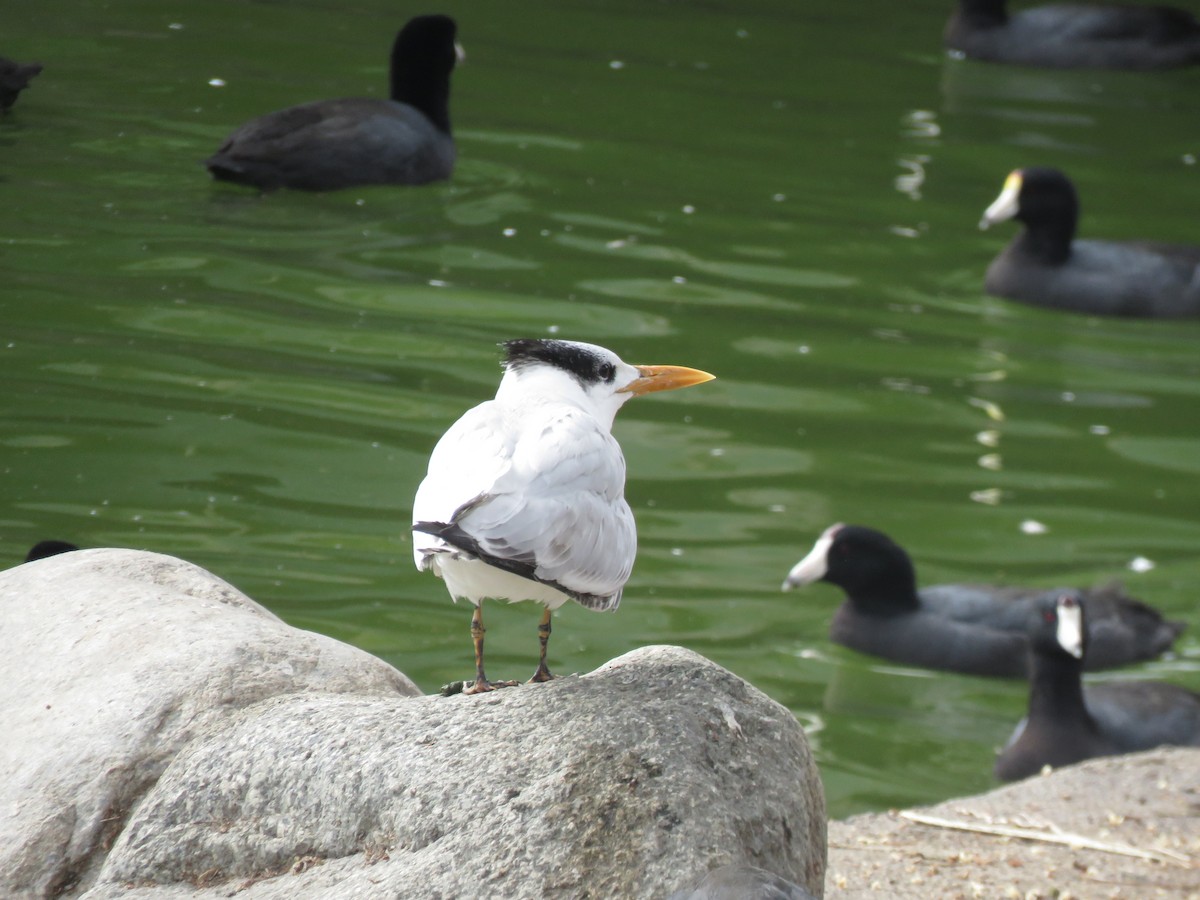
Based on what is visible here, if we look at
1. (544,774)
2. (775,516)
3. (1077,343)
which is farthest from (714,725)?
(1077,343)

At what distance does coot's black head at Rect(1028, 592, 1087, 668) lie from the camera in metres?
6.50

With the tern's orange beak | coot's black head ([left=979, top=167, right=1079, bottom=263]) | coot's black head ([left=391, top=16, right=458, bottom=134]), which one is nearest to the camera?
the tern's orange beak

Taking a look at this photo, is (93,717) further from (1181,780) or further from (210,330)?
(210,330)

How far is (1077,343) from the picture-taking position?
1062 cm

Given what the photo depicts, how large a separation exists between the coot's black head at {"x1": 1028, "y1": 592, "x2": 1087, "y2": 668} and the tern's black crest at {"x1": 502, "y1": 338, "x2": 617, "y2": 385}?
3.28 meters

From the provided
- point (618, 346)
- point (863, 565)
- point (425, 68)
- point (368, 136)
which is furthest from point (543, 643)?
point (425, 68)

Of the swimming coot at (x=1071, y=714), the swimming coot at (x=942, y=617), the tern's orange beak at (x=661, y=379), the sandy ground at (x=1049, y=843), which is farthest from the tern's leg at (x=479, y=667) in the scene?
the swimming coot at (x=942, y=617)

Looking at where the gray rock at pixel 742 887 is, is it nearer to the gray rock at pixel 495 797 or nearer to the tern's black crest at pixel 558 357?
the gray rock at pixel 495 797

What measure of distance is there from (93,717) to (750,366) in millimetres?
6029

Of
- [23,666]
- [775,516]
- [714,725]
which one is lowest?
[775,516]

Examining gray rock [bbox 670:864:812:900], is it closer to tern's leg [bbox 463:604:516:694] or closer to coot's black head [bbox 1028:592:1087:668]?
tern's leg [bbox 463:604:516:694]

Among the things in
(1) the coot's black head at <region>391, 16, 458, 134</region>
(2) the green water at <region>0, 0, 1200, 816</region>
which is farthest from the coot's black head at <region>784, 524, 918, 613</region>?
(1) the coot's black head at <region>391, 16, 458, 134</region>

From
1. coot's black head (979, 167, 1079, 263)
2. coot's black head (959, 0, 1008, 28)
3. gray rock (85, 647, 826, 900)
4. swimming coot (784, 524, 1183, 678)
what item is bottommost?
swimming coot (784, 524, 1183, 678)

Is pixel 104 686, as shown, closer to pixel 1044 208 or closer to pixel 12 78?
pixel 12 78
